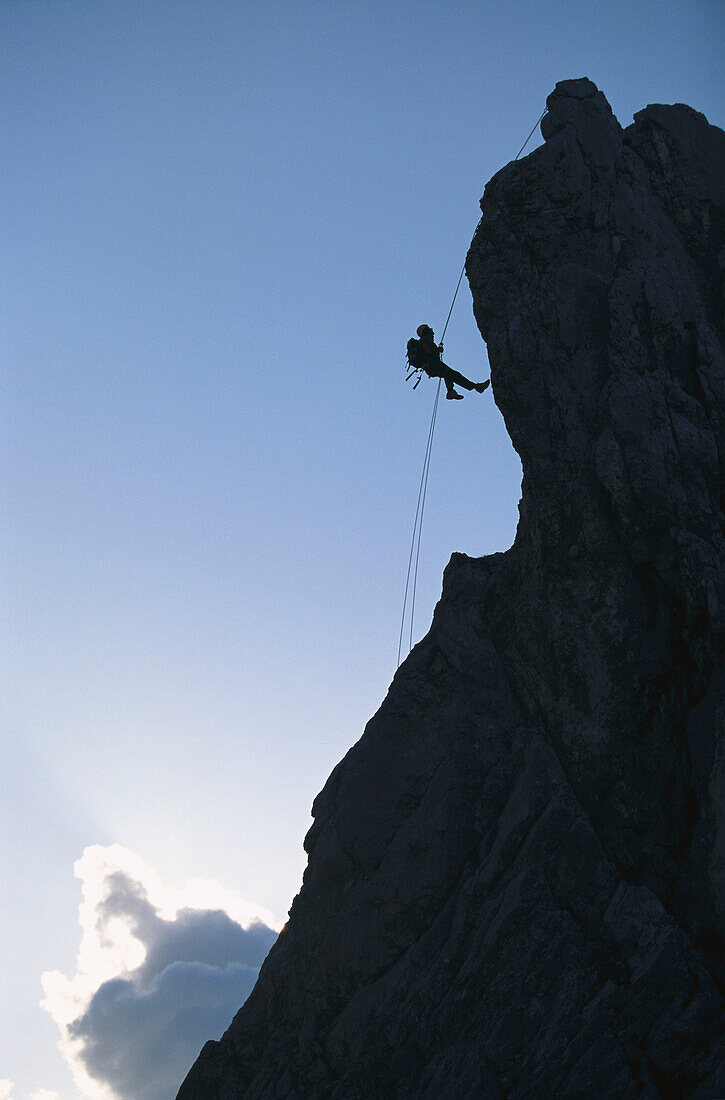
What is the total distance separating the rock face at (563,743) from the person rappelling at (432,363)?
12.1 ft

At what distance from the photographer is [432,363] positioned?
82.1 feet

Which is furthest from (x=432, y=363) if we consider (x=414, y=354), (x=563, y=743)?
(x=563, y=743)

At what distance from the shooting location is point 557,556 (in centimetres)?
1922

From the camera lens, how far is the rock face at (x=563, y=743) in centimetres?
1531

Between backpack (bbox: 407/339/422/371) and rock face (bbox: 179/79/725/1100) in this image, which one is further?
backpack (bbox: 407/339/422/371)

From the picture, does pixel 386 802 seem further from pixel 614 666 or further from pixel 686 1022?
pixel 686 1022

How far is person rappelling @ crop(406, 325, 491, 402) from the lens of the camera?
2492cm

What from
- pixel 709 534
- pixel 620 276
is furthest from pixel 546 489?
pixel 620 276

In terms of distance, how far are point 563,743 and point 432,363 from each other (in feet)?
37.6

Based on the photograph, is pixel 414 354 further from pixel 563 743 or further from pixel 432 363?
pixel 563 743

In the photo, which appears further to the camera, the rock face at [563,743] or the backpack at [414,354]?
the backpack at [414,354]

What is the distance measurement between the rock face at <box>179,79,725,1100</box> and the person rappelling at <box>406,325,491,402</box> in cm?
370

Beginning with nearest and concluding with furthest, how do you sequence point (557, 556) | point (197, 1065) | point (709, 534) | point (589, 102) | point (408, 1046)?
point (408, 1046), point (709, 534), point (557, 556), point (197, 1065), point (589, 102)

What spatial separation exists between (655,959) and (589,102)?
18749 millimetres
